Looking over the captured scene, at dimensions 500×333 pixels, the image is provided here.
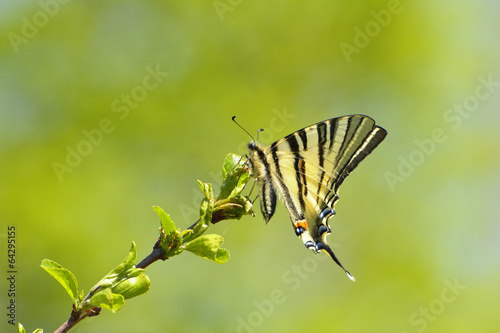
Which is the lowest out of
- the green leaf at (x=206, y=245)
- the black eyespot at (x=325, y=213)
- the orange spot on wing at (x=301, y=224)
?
the black eyespot at (x=325, y=213)

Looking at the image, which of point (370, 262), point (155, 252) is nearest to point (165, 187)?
point (370, 262)

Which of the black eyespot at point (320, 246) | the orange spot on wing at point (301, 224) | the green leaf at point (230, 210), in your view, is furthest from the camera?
the orange spot on wing at point (301, 224)

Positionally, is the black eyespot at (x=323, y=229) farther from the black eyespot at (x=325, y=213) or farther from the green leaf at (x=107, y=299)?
the green leaf at (x=107, y=299)

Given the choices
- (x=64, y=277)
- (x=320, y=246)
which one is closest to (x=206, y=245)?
(x=64, y=277)

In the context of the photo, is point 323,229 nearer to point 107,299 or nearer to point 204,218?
point 204,218

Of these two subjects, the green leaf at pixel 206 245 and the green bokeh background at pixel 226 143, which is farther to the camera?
the green bokeh background at pixel 226 143

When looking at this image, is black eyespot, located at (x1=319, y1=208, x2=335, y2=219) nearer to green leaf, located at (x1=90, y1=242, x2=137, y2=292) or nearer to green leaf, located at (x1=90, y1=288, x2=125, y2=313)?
green leaf, located at (x1=90, y1=242, x2=137, y2=292)

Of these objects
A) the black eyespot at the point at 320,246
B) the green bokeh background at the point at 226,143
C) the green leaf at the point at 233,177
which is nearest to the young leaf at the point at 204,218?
the green leaf at the point at 233,177
